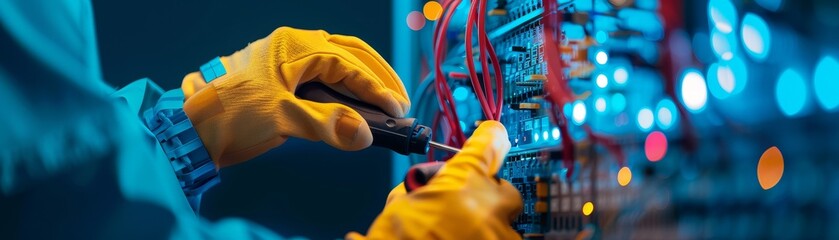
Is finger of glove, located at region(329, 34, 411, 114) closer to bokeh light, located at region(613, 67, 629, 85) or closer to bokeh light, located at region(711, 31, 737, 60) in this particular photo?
bokeh light, located at region(613, 67, 629, 85)

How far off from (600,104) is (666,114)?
0.28ft

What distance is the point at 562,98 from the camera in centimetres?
70

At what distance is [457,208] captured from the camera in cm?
56

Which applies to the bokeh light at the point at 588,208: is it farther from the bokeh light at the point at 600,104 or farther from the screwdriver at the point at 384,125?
the screwdriver at the point at 384,125

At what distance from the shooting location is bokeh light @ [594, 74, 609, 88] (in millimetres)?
624

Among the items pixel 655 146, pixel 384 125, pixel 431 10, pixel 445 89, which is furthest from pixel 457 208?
pixel 431 10

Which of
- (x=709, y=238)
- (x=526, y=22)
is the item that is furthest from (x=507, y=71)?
(x=709, y=238)

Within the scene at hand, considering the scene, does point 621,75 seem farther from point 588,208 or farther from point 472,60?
point 472,60

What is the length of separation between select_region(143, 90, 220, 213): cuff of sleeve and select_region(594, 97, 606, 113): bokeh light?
481mm

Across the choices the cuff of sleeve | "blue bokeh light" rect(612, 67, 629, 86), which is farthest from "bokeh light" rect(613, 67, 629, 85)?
the cuff of sleeve

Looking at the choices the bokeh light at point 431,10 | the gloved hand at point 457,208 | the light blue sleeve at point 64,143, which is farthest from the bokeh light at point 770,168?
Result: the bokeh light at point 431,10

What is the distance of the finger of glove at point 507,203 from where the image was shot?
598 millimetres

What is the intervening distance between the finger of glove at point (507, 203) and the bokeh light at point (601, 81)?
13 cm

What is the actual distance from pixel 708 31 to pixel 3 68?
25.4 inches
